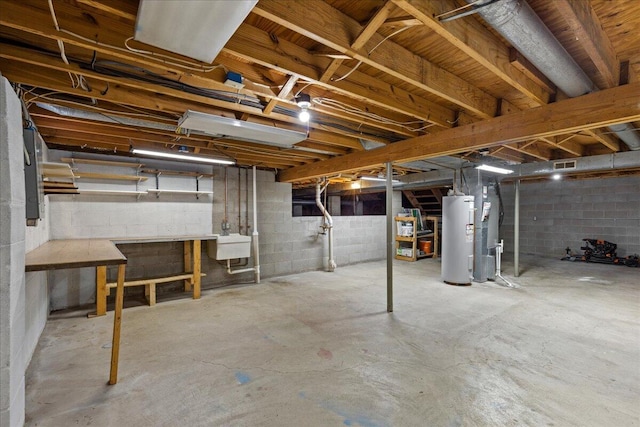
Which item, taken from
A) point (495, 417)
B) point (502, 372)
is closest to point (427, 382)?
point (495, 417)

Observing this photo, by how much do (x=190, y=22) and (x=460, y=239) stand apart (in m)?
4.75

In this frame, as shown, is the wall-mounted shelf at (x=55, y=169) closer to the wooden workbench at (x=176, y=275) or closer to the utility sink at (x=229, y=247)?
the wooden workbench at (x=176, y=275)

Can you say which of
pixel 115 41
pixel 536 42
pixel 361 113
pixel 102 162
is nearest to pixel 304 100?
pixel 361 113

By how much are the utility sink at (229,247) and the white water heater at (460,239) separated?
3.35m

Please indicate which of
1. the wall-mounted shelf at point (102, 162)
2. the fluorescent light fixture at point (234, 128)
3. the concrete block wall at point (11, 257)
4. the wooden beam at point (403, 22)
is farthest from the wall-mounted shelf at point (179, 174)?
the wooden beam at point (403, 22)

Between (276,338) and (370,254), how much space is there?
14.9 ft

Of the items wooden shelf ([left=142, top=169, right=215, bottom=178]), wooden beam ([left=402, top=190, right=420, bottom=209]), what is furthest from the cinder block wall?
wooden shelf ([left=142, top=169, right=215, bottom=178])

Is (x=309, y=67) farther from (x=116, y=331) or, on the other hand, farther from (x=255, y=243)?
(x=255, y=243)

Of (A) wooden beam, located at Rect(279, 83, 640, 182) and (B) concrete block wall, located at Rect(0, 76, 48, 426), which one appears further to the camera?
(A) wooden beam, located at Rect(279, 83, 640, 182)

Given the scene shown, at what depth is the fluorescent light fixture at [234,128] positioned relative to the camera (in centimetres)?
236

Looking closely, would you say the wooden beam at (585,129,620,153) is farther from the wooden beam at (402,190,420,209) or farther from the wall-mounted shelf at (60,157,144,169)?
the wall-mounted shelf at (60,157,144,169)

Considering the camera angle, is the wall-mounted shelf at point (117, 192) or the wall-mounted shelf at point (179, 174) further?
the wall-mounted shelf at point (179, 174)

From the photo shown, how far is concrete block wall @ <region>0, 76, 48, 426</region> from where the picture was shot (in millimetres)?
1293

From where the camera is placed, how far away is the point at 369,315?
11.1ft
